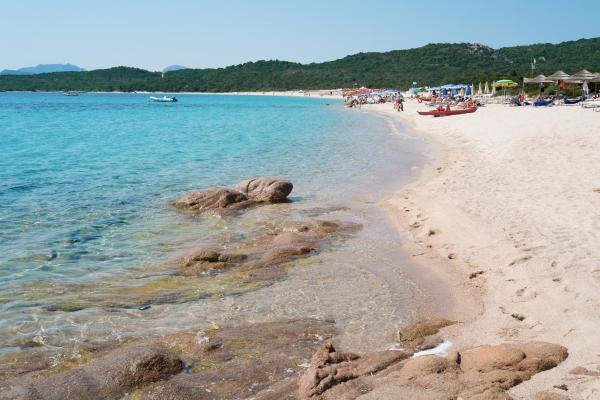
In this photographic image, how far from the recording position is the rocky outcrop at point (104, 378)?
519cm

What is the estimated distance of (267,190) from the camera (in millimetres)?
14664

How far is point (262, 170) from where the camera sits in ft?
69.6

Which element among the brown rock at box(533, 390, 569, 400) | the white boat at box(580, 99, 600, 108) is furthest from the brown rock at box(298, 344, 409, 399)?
the white boat at box(580, 99, 600, 108)

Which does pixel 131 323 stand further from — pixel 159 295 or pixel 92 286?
pixel 92 286

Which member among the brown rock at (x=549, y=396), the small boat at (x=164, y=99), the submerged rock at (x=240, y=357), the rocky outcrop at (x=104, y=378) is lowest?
the submerged rock at (x=240, y=357)

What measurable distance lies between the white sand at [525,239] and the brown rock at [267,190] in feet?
10.3

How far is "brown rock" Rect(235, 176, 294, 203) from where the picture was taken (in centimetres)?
1465

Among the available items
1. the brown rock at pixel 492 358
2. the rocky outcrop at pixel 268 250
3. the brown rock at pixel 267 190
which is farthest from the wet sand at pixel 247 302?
the brown rock at pixel 267 190

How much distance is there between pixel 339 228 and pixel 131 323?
5.69 meters

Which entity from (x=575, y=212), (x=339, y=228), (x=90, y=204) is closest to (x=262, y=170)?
(x=90, y=204)

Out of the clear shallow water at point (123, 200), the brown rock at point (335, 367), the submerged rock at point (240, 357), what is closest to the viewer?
the brown rock at point (335, 367)

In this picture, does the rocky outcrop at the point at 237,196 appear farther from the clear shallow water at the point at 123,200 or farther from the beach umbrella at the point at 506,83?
the beach umbrella at the point at 506,83

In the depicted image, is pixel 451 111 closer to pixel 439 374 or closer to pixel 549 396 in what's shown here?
pixel 439 374

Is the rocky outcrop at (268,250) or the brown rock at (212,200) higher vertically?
the brown rock at (212,200)
